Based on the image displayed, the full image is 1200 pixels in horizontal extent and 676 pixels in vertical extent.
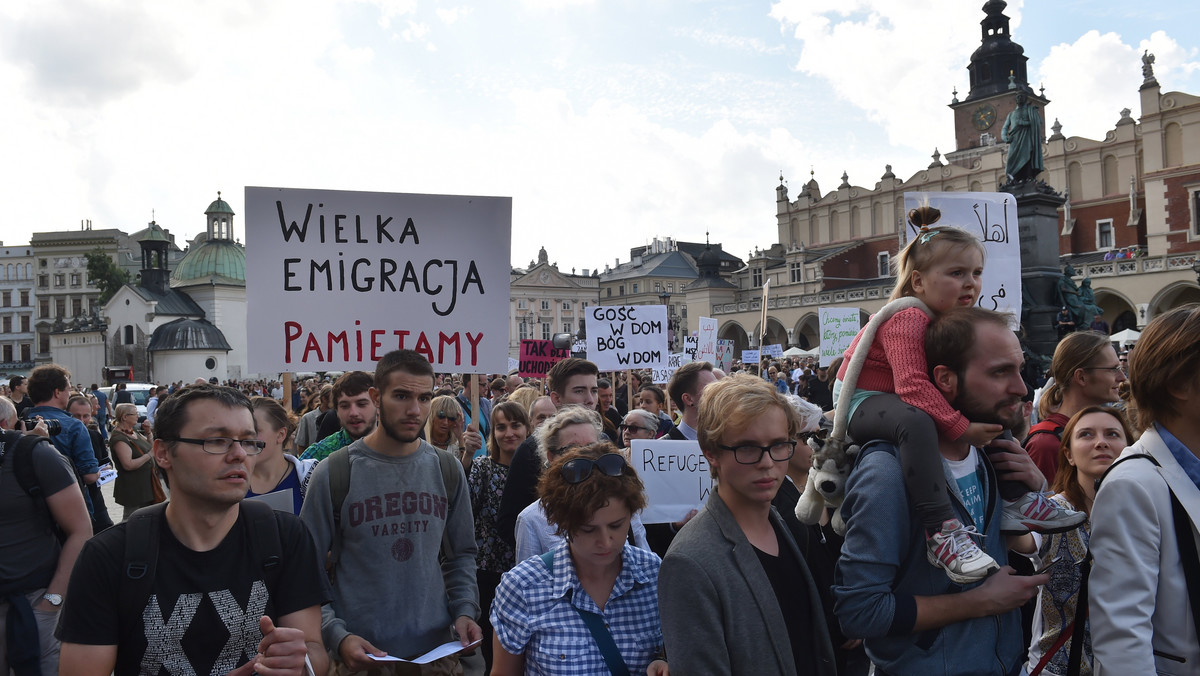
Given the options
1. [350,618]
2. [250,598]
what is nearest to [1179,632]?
[250,598]

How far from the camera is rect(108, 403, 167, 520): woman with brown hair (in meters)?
7.84

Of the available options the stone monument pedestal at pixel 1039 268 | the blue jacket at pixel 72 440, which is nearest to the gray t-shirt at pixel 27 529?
the blue jacket at pixel 72 440

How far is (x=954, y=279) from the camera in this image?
258cm

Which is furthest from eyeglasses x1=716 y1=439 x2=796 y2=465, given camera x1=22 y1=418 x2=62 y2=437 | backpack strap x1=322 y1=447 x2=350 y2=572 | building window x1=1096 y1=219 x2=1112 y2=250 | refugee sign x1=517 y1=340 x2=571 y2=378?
building window x1=1096 y1=219 x2=1112 y2=250

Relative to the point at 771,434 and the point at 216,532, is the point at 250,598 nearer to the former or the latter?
the point at 216,532

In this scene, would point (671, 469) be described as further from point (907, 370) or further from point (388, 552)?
point (907, 370)

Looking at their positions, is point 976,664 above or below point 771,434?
below

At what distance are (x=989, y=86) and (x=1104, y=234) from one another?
1984 centimetres

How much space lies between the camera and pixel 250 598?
2443mm

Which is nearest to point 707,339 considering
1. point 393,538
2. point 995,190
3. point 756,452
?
point 393,538

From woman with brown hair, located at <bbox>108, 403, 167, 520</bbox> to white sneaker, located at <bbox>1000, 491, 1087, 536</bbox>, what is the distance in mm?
7604

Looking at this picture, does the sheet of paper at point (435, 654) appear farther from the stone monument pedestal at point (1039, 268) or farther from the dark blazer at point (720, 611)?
the stone monument pedestal at point (1039, 268)

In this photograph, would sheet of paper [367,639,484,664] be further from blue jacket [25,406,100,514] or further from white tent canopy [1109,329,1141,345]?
white tent canopy [1109,329,1141,345]

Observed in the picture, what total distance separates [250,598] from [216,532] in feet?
0.72
